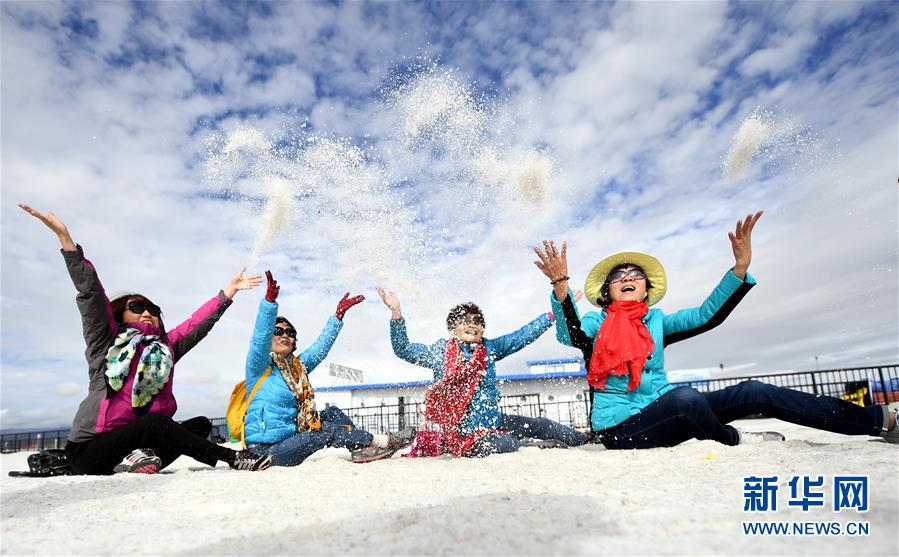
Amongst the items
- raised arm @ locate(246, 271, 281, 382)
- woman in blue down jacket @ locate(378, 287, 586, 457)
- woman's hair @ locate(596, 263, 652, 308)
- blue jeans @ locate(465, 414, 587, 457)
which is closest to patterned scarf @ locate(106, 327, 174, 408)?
raised arm @ locate(246, 271, 281, 382)

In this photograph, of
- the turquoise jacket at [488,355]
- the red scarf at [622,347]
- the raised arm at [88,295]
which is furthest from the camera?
the turquoise jacket at [488,355]

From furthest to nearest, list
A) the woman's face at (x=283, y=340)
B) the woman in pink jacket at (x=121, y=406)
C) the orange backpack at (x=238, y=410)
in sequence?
1. the woman's face at (x=283, y=340)
2. the orange backpack at (x=238, y=410)
3. the woman in pink jacket at (x=121, y=406)

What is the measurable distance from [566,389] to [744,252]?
26.0 metres

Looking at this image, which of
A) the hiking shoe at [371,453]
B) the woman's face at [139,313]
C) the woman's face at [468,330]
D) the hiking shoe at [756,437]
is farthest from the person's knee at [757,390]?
the woman's face at [139,313]

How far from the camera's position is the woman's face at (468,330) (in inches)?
217

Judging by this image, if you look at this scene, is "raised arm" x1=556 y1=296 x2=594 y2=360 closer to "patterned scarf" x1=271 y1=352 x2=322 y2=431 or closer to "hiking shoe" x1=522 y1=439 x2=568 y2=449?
"hiking shoe" x1=522 y1=439 x2=568 y2=449

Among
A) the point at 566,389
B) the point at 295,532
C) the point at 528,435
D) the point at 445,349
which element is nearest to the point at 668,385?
the point at 528,435

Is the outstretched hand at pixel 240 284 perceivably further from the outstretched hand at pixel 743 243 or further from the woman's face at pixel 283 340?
the outstretched hand at pixel 743 243

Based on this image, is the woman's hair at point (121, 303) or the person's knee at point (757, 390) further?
the woman's hair at point (121, 303)

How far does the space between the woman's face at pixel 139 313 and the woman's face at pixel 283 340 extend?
1.25m

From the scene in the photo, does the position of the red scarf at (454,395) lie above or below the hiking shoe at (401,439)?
above

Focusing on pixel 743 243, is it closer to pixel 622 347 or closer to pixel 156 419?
pixel 622 347

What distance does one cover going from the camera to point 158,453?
4898 millimetres

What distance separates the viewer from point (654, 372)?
4723mm
